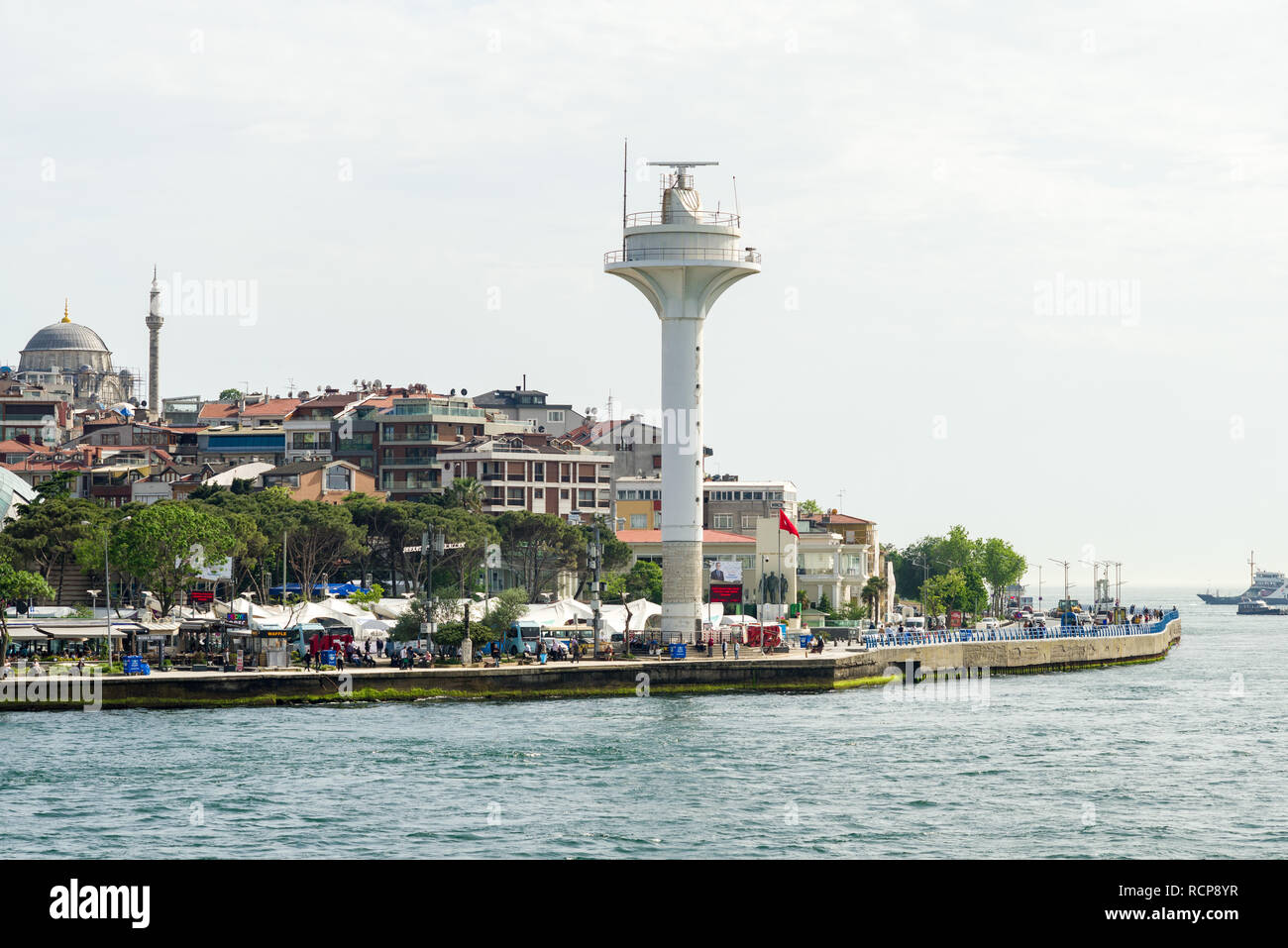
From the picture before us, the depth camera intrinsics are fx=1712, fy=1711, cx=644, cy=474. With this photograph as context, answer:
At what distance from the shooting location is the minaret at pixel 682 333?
82.1 metres

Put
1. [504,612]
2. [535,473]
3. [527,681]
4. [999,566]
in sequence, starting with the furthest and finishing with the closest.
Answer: [999,566] → [535,473] → [504,612] → [527,681]

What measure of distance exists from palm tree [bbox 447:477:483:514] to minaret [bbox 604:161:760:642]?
2981 cm

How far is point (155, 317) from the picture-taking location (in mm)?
198000

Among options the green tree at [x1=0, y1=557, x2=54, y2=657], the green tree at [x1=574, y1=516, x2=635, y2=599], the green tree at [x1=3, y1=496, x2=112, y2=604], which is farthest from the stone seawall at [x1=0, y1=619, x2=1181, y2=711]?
the green tree at [x1=3, y1=496, x2=112, y2=604]

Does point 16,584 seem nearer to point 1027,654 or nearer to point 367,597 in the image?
point 367,597

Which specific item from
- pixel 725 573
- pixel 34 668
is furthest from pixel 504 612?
pixel 725 573

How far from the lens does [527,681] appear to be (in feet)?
222

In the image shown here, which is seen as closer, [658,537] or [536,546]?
[536,546]

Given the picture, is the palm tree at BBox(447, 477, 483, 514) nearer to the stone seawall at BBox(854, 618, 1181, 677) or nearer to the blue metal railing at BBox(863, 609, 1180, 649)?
the blue metal railing at BBox(863, 609, 1180, 649)

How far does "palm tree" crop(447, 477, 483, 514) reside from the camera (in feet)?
363

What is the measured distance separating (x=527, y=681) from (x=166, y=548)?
779 inches

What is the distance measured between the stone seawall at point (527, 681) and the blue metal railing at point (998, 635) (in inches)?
45.4

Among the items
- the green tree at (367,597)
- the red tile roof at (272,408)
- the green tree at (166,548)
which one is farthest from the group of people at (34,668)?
the red tile roof at (272,408)
